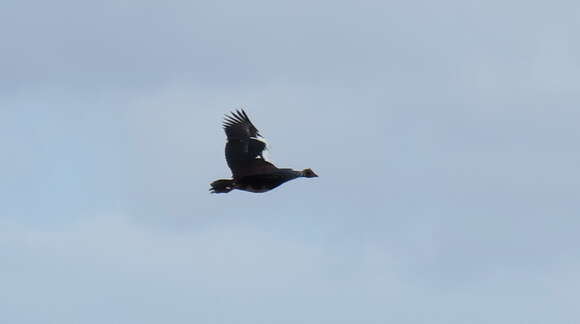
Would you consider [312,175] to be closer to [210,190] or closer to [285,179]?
[285,179]

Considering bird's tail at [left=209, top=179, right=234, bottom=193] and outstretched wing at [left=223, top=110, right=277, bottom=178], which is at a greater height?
outstretched wing at [left=223, top=110, right=277, bottom=178]

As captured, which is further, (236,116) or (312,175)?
(236,116)

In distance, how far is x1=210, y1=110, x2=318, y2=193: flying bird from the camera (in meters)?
50.3

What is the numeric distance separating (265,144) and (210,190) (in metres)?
4.08

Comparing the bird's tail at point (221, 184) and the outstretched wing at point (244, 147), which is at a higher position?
the outstretched wing at point (244, 147)

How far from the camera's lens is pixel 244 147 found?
5300 centimetres

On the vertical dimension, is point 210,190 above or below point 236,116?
below

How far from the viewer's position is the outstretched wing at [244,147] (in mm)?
51656

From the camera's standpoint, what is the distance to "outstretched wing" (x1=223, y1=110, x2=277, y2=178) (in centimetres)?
5166

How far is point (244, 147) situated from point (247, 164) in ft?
4.11

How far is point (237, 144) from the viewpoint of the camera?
53312 millimetres

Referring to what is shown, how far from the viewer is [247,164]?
52.0 metres

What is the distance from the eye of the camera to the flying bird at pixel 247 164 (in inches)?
1981

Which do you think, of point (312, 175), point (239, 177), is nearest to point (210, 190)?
point (239, 177)
